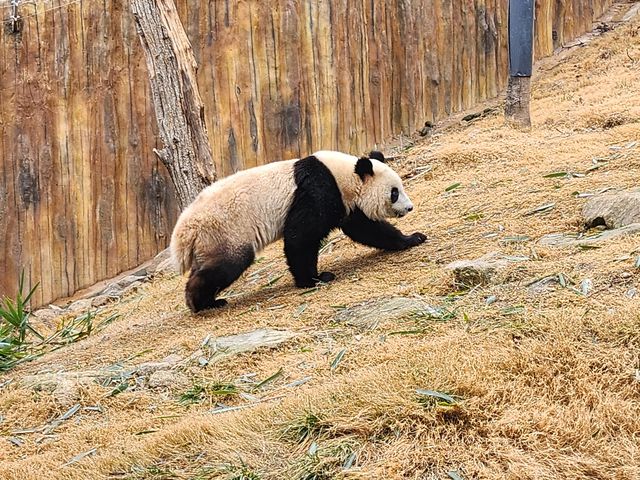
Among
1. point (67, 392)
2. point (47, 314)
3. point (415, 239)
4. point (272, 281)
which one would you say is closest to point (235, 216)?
point (272, 281)

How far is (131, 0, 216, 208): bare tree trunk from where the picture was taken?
8633 mm

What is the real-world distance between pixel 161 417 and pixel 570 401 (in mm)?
2042

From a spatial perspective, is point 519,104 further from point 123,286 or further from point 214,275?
point 214,275

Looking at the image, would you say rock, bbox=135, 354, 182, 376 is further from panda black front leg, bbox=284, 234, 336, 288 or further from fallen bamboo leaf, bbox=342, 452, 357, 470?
fallen bamboo leaf, bbox=342, 452, 357, 470

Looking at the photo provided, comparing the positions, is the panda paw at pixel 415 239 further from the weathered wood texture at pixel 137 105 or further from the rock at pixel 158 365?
the weathered wood texture at pixel 137 105

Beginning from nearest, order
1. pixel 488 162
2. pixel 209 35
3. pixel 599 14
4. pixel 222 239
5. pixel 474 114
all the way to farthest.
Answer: pixel 222 239 < pixel 488 162 < pixel 209 35 < pixel 474 114 < pixel 599 14

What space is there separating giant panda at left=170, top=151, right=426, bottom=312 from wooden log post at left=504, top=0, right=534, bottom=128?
3.21m

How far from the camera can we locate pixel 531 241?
6328 millimetres

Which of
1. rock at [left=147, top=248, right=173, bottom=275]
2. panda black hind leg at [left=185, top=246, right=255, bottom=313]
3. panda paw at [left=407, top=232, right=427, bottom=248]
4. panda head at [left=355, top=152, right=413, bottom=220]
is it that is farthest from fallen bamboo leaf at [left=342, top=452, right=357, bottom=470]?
rock at [left=147, top=248, right=173, bottom=275]

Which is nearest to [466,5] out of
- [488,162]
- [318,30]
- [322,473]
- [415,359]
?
[318,30]

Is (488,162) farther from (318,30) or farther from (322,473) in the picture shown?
(322,473)

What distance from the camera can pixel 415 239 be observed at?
23.8 ft

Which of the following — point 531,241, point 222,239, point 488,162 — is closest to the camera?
point 531,241

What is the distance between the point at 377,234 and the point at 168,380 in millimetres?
2509
